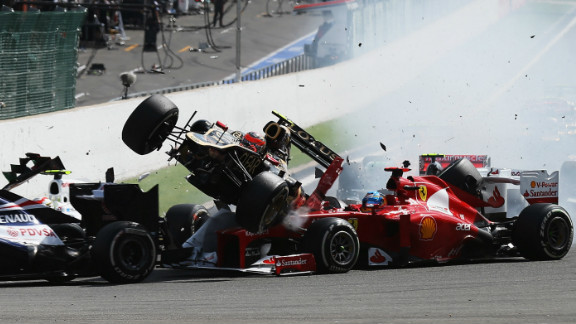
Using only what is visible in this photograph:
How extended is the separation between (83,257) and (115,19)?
24201 mm

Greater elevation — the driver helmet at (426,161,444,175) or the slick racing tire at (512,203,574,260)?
the driver helmet at (426,161,444,175)

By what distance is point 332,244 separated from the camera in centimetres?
1286

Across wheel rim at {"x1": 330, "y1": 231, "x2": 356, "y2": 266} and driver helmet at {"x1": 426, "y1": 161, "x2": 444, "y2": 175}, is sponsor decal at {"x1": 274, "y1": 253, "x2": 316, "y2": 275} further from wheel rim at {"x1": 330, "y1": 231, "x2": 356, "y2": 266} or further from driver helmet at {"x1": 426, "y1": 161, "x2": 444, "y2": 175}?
driver helmet at {"x1": 426, "y1": 161, "x2": 444, "y2": 175}

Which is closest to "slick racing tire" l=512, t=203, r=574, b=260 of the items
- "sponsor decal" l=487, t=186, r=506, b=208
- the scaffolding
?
"sponsor decal" l=487, t=186, r=506, b=208

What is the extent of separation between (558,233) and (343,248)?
315cm

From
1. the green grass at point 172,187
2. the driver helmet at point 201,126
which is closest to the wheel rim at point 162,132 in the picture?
the driver helmet at point 201,126

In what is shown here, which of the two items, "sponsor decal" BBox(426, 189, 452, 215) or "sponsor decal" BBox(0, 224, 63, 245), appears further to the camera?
"sponsor decal" BBox(426, 189, 452, 215)

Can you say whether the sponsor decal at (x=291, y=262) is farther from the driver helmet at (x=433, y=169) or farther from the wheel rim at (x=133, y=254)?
the driver helmet at (x=433, y=169)

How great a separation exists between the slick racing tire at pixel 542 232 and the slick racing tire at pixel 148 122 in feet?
15.3

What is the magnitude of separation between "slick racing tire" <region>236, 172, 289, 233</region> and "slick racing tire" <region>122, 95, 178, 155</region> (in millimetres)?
1402

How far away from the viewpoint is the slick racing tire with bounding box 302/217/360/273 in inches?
503

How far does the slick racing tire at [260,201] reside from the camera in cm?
1220

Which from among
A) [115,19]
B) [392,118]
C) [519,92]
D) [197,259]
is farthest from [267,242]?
[115,19]

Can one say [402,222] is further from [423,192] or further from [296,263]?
[296,263]
